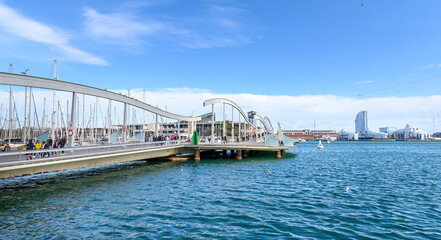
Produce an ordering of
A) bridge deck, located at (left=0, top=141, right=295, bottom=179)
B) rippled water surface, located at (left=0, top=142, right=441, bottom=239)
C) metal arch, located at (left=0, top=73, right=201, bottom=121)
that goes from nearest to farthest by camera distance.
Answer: rippled water surface, located at (left=0, top=142, right=441, bottom=239)
bridge deck, located at (left=0, top=141, right=295, bottom=179)
metal arch, located at (left=0, top=73, right=201, bottom=121)

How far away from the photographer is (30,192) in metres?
16.6

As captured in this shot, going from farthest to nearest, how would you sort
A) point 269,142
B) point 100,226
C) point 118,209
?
point 269,142 < point 118,209 < point 100,226

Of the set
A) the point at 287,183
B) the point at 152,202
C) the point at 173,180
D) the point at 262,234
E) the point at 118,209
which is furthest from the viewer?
the point at 173,180

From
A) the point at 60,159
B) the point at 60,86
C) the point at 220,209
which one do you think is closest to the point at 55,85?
the point at 60,86

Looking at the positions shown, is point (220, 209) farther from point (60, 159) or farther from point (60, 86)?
point (60, 86)

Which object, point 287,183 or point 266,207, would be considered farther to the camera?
point 287,183

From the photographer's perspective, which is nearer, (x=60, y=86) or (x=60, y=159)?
(x=60, y=159)

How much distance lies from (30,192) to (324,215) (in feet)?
56.0

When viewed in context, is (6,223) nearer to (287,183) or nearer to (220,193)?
(220,193)

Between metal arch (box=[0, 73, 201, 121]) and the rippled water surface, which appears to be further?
metal arch (box=[0, 73, 201, 121])

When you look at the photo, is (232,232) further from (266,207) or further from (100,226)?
(100,226)

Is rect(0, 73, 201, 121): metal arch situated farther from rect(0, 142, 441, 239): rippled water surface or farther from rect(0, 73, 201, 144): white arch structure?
rect(0, 142, 441, 239): rippled water surface

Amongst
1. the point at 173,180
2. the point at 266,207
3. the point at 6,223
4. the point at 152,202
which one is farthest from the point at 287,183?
the point at 6,223

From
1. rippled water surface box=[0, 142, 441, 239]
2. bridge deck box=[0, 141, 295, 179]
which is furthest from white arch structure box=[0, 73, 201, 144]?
rippled water surface box=[0, 142, 441, 239]
